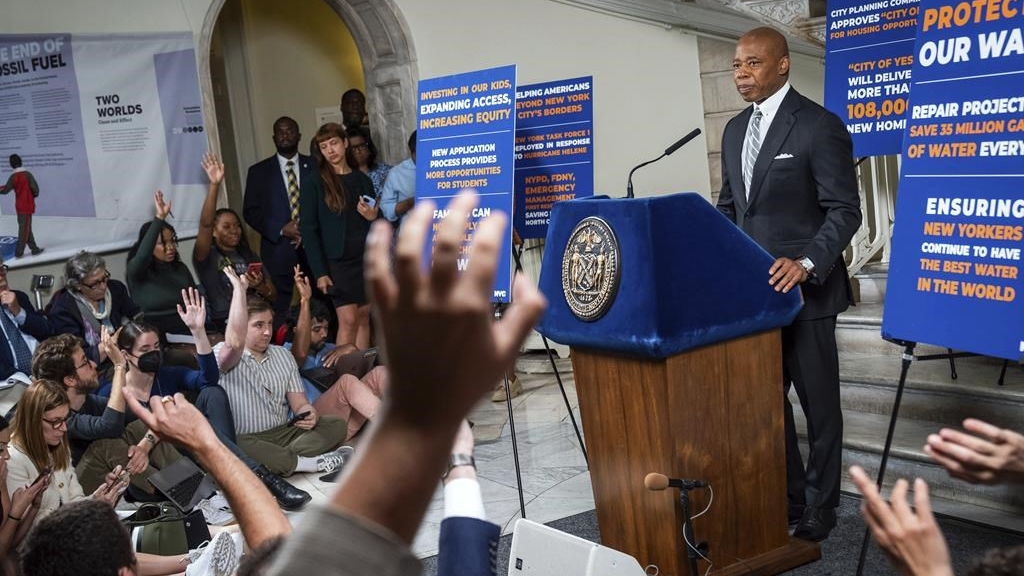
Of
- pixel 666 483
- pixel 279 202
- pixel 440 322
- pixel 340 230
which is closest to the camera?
pixel 440 322

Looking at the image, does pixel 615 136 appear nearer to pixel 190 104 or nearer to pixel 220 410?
pixel 190 104

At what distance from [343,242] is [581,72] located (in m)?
1.94

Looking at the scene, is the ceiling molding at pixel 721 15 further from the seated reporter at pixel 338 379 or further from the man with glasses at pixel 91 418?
the man with glasses at pixel 91 418

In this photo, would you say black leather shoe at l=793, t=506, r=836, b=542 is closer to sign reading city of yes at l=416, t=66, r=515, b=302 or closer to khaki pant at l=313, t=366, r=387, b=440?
sign reading city of yes at l=416, t=66, r=515, b=302

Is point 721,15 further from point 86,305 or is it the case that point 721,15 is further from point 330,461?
point 86,305

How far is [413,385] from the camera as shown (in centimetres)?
65

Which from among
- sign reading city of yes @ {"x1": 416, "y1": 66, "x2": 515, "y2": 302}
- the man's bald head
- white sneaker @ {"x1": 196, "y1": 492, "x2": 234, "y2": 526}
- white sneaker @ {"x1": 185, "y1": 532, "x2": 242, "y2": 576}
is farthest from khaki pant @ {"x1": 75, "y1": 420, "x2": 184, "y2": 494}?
the man's bald head

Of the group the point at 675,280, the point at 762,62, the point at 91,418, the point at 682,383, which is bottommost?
the point at 91,418

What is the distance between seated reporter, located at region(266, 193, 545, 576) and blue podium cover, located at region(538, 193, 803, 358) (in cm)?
234

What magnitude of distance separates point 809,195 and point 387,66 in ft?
14.9

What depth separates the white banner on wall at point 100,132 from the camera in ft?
20.9

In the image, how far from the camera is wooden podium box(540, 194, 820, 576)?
9.99 feet

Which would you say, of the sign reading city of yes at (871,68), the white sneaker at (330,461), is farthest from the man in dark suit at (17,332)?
the sign reading city of yes at (871,68)

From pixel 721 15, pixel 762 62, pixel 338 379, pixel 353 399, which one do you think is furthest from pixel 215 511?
pixel 721 15
